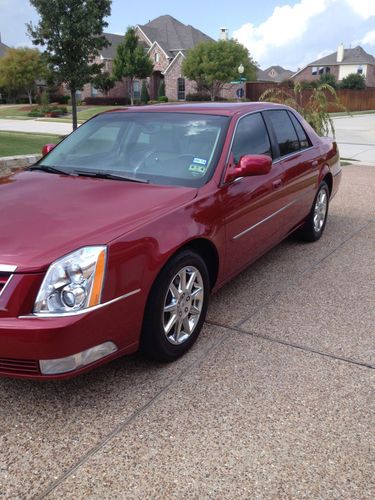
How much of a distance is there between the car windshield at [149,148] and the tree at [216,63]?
45.3 meters

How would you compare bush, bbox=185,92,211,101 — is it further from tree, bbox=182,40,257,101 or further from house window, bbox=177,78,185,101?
house window, bbox=177,78,185,101

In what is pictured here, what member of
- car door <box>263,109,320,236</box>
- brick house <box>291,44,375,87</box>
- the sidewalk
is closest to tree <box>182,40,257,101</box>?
the sidewalk

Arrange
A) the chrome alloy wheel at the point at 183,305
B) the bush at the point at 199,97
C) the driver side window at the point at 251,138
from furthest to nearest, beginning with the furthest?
the bush at the point at 199,97 < the driver side window at the point at 251,138 < the chrome alloy wheel at the point at 183,305

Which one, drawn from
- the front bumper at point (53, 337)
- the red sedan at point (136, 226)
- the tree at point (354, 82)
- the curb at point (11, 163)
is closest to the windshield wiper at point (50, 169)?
the red sedan at point (136, 226)

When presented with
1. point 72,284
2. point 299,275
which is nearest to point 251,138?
point 299,275

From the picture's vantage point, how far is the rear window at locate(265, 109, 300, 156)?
461 cm

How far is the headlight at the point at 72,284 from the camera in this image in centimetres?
241

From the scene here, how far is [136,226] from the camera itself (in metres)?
2.75

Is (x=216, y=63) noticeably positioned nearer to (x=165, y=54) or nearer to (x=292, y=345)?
(x=165, y=54)

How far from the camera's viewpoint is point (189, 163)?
3557 millimetres

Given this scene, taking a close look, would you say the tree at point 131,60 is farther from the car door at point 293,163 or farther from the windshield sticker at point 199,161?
the windshield sticker at point 199,161

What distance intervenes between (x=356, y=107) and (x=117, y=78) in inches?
980

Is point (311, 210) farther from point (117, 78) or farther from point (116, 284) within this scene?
point (117, 78)

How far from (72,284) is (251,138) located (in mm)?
2278
